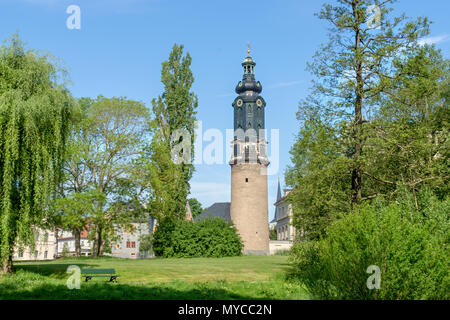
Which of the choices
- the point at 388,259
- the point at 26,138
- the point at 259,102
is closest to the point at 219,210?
the point at 259,102

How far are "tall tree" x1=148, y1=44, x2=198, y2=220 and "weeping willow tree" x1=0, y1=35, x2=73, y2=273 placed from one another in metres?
18.3

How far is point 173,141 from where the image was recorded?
38.6 m

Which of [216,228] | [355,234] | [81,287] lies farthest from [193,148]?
[355,234]

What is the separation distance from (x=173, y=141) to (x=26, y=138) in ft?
71.1

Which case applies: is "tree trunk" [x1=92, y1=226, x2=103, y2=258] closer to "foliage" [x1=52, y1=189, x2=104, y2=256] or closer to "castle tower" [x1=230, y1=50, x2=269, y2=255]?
"foliage" [x1=52, y1=189, x2=104, y2=256]

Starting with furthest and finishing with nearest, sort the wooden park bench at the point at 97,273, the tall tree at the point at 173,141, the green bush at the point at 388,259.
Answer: the tall tree at the point at 173,141, the wooden park bench at the point at 97,273, the green bush at the point at 388,259

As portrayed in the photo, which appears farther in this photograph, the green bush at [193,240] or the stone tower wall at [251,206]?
the stone tower wall at [251,206]

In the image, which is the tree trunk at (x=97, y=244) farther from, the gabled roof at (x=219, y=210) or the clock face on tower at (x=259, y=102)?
the gabled roof at (x=219, y=210)

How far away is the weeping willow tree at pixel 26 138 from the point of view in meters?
16.7

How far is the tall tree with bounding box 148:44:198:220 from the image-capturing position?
37.2 m

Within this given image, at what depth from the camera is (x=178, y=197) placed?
3766 centimetres

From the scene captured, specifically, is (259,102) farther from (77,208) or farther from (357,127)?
(357,127)

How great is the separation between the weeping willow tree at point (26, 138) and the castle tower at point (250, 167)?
3891 cm

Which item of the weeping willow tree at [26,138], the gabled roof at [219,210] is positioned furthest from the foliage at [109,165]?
the gabled roof at [219,210]
